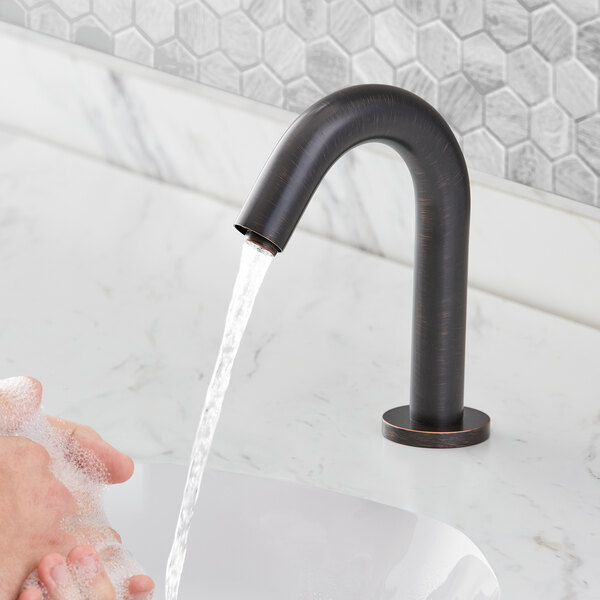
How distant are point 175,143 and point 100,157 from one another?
0.35ft

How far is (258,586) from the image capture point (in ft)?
1.89

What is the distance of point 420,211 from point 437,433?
0.13 meters

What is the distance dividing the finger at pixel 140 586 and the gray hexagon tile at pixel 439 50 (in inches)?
18.9

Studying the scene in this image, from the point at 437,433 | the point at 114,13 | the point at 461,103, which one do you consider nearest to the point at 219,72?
the point at 114,13

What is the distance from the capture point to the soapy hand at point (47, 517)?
46cm

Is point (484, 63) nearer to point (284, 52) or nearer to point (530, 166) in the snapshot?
point (530, 166)

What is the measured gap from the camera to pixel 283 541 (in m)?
0.58

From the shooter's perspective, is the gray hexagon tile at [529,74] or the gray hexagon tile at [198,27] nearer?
the gray hexagon tile at [529,74]

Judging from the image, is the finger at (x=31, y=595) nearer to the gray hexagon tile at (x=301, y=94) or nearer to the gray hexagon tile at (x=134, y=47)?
the gray hexagon tile at (x=301, y=94)

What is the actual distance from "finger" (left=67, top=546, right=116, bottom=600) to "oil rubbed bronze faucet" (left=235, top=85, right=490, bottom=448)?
0.16 metres

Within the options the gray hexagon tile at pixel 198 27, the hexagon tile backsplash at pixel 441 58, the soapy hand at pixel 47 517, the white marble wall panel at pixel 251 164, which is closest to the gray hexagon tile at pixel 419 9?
the hexagon tile backsplash at pixel 441 58

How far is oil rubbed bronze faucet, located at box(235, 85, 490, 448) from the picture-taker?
0.46 m

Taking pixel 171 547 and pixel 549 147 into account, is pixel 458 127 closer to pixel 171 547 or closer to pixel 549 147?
pixel 549 147

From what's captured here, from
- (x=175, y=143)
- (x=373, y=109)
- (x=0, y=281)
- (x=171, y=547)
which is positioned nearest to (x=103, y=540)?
(x=171, y=547)
